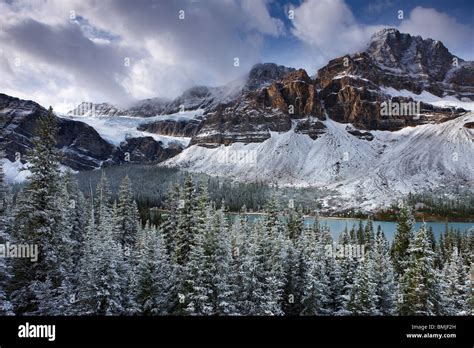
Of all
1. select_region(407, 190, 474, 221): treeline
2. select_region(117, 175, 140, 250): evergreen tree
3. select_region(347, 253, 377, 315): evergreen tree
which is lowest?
select_region(407, 190, 474, 221): treeline

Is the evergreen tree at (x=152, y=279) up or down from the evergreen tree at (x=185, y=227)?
down

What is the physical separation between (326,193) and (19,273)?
17581cm

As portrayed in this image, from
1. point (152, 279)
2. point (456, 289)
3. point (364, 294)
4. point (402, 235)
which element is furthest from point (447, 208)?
point (152, 279)

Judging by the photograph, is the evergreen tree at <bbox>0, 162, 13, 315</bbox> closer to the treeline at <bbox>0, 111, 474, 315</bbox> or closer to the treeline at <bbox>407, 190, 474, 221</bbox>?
the treeline at <bbox>0, 111, 474, 315</bbox>

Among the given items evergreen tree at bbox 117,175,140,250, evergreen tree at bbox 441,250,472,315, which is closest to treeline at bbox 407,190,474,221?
evergreen tree at bbox 441,250,472,315

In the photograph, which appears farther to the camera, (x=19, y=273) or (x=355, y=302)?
→ (x=355, y=302)

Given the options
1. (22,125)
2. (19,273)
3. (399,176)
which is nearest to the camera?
(19,273)

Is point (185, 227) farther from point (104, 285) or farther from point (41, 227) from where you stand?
point (41, 227)

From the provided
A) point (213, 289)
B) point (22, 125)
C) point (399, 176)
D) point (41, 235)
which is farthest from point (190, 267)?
point (399, 176)

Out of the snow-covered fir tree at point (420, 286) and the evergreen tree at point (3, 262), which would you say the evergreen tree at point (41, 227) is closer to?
the evergreen tree at point (3, 262)

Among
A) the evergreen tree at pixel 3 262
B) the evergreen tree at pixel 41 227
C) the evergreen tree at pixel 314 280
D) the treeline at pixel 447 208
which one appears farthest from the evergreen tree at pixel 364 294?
the treeline at pixel 447 208
